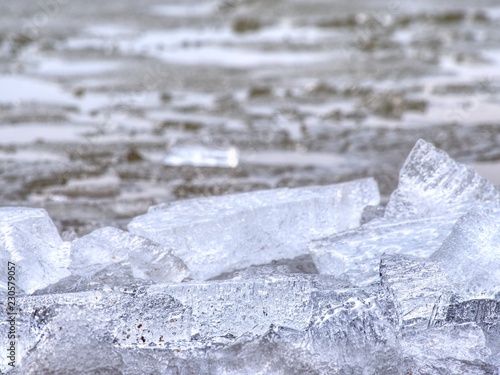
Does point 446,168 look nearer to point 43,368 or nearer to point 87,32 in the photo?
point 43,368

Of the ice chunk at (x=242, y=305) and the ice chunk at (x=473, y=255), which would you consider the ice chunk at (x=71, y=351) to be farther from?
the ice chunk at (x=473, y=255)

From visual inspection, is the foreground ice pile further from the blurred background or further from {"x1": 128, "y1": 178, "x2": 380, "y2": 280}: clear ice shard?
the blurred background

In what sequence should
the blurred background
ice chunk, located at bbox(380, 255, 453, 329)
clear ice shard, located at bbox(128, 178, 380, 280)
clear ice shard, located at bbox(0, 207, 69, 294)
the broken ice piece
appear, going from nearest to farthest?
ice chunk, located at bbox(380, 255, 453, 329), clear ice shard, located at bbox(0, 207, 69, 294), clear ice shard, located at bbox(128, 178, 380, 280), the blurred background, the broken ice piece

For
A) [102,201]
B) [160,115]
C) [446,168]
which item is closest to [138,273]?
[446,168]

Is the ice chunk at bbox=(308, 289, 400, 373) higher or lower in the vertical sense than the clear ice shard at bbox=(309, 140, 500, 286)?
lower

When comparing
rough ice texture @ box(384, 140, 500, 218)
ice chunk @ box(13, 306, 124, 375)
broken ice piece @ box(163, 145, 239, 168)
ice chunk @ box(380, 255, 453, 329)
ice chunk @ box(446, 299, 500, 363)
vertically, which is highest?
rough ice texture @ box(384, 140, 500, 218)

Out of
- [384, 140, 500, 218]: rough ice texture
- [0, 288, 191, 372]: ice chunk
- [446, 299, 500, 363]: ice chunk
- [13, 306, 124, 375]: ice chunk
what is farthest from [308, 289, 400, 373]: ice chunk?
[384, 140, 500, 218]: rough ice texture

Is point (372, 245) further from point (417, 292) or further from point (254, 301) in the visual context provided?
point (254, 301)

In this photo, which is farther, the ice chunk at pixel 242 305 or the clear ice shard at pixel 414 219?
the clear ice shard at pixel 414 219

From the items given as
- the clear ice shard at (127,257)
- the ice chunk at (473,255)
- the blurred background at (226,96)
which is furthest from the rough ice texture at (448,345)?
the blurred background at (226,96)
